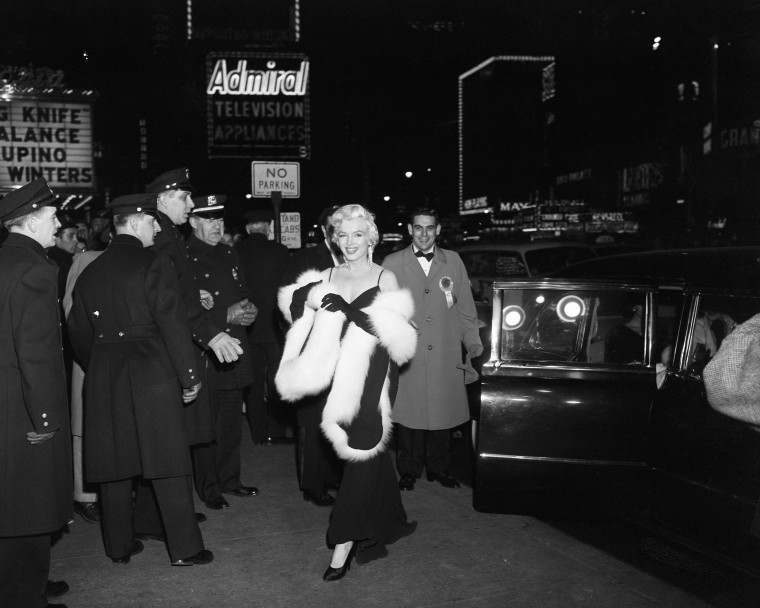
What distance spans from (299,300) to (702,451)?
7.48 ft

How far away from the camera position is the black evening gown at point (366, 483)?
172 inches

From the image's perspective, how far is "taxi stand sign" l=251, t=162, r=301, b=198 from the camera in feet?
43.1

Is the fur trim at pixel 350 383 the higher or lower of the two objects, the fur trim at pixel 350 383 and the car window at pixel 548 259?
the lower

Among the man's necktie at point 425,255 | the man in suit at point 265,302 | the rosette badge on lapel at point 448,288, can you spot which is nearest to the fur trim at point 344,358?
the rosette badge on lapel at point 448,288

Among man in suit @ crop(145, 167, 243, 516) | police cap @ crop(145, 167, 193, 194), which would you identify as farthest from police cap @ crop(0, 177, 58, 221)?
police cap @ crop(145, 167, 193, 194)

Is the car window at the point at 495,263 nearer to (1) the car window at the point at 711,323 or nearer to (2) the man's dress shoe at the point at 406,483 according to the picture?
(2) the man's dress shoe at the point at 406,483

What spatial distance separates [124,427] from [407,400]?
2500 mm

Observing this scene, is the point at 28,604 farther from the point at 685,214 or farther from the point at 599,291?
the point at 685,214

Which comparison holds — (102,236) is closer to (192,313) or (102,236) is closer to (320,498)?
(192,313)

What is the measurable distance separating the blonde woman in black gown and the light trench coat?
68.6 inches

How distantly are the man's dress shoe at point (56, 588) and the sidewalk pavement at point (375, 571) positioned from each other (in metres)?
0.06

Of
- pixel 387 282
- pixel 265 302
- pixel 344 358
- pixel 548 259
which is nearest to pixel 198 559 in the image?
pixel 344 358

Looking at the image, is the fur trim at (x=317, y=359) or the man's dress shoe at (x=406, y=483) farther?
the man's dress shoe at (x=406, y=483)

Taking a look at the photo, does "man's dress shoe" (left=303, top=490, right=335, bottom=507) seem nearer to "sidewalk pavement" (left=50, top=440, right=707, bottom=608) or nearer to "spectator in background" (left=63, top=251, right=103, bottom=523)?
"sidewalk pavement" (left=50, top=440, right=707, bottom=608)
